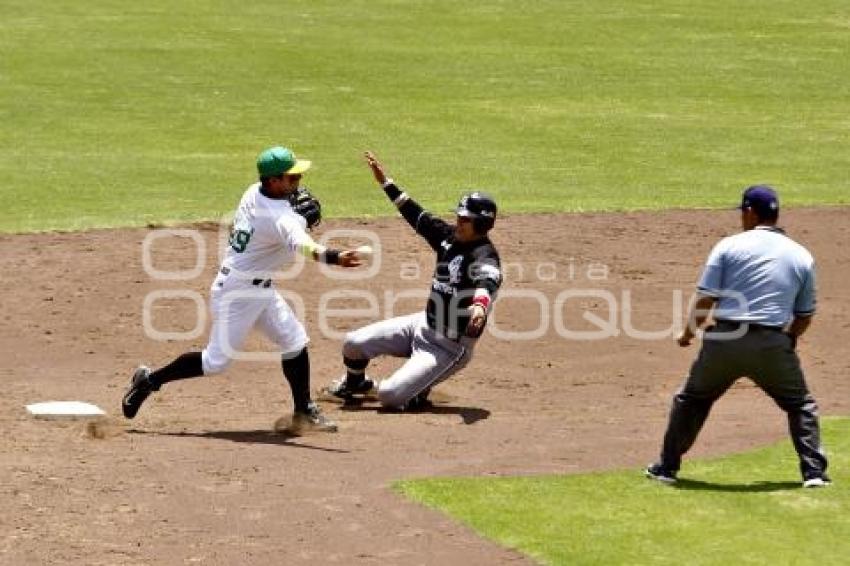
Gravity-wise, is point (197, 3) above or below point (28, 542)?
above

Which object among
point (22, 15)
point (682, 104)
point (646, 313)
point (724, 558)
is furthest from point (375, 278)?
point (22, 15)

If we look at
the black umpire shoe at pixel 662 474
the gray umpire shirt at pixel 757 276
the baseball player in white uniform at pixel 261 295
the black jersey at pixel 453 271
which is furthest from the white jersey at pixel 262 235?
the gray umpire shirt at pixel 757 276

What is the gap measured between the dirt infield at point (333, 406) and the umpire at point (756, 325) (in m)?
0.84

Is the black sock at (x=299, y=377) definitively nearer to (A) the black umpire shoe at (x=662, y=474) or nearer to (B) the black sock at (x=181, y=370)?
(B) the black sock at (x=181, y=370)

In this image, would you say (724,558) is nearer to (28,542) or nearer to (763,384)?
(763,384)

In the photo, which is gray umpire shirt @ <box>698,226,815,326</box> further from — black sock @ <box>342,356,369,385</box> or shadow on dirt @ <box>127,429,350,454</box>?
black sock @ <box>342,356,369,385</box>

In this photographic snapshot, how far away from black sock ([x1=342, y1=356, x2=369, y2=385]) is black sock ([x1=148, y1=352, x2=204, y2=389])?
1.33m

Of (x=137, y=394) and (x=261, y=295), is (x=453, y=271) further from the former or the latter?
(x=137, y=394)

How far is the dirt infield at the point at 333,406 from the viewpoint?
407 inches

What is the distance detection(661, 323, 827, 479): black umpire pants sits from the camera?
1097 cm

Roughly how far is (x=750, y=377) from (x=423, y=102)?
50.1 feet

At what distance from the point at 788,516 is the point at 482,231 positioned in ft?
12.0

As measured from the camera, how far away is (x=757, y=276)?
10875mm

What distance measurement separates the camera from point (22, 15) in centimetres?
3177
